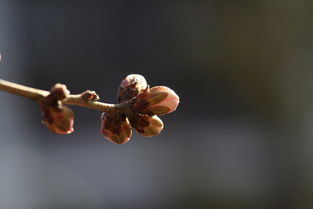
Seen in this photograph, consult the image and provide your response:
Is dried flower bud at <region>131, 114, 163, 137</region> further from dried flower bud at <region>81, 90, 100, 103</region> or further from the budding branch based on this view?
dried flower bud at <region>81, 90, 100, 103</region>

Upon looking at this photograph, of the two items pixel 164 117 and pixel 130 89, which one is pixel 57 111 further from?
pixel 164 117

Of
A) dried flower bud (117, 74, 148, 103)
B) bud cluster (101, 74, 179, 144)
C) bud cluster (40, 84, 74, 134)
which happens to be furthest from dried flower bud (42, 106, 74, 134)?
dried flower bud (117, 74, 148, 103)

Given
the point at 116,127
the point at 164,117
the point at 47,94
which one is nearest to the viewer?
the point at 47,94

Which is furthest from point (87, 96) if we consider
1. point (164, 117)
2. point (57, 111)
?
point (164, 117)
